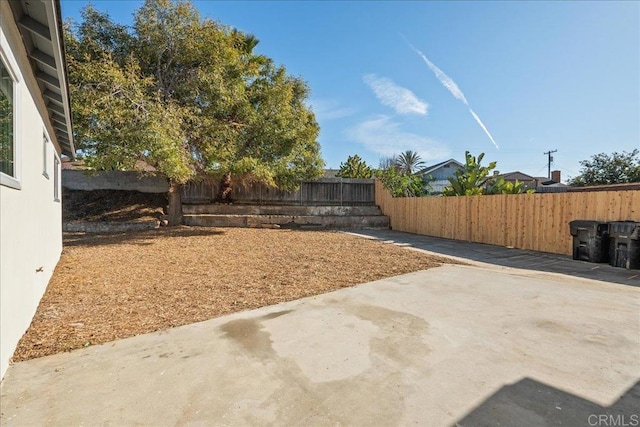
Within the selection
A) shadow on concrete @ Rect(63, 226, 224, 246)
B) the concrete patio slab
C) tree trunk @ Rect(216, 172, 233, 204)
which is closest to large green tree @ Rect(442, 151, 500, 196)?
the concrete patio slab

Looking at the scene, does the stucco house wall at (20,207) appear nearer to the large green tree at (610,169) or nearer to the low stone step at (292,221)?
the low stone step at (292,221)

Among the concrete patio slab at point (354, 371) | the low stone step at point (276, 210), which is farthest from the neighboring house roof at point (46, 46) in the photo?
the low stone step at point (276, 210)

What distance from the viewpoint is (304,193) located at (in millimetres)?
15562

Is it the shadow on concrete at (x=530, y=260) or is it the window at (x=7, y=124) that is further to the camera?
the shadow on concrete at (x=530, y=260)

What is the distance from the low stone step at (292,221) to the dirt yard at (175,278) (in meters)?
2.88

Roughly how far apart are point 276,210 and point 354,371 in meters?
12.1

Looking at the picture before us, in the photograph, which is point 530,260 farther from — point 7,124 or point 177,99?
point 177,99

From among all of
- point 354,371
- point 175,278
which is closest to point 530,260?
point 354,371

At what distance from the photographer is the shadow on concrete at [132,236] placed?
8.52 meters

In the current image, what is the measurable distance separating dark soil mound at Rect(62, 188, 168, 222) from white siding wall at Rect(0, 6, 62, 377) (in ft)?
28.5

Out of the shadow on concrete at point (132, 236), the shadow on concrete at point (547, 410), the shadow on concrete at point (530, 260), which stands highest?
the shadow on concrete at point (132, 236)

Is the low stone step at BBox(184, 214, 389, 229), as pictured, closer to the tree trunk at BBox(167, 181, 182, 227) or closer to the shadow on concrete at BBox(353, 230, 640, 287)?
the tree trunk at BBox(167, 181, 182, 227)

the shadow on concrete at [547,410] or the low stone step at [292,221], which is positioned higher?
the low stone step at [292,221]

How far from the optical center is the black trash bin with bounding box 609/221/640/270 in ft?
21.1
